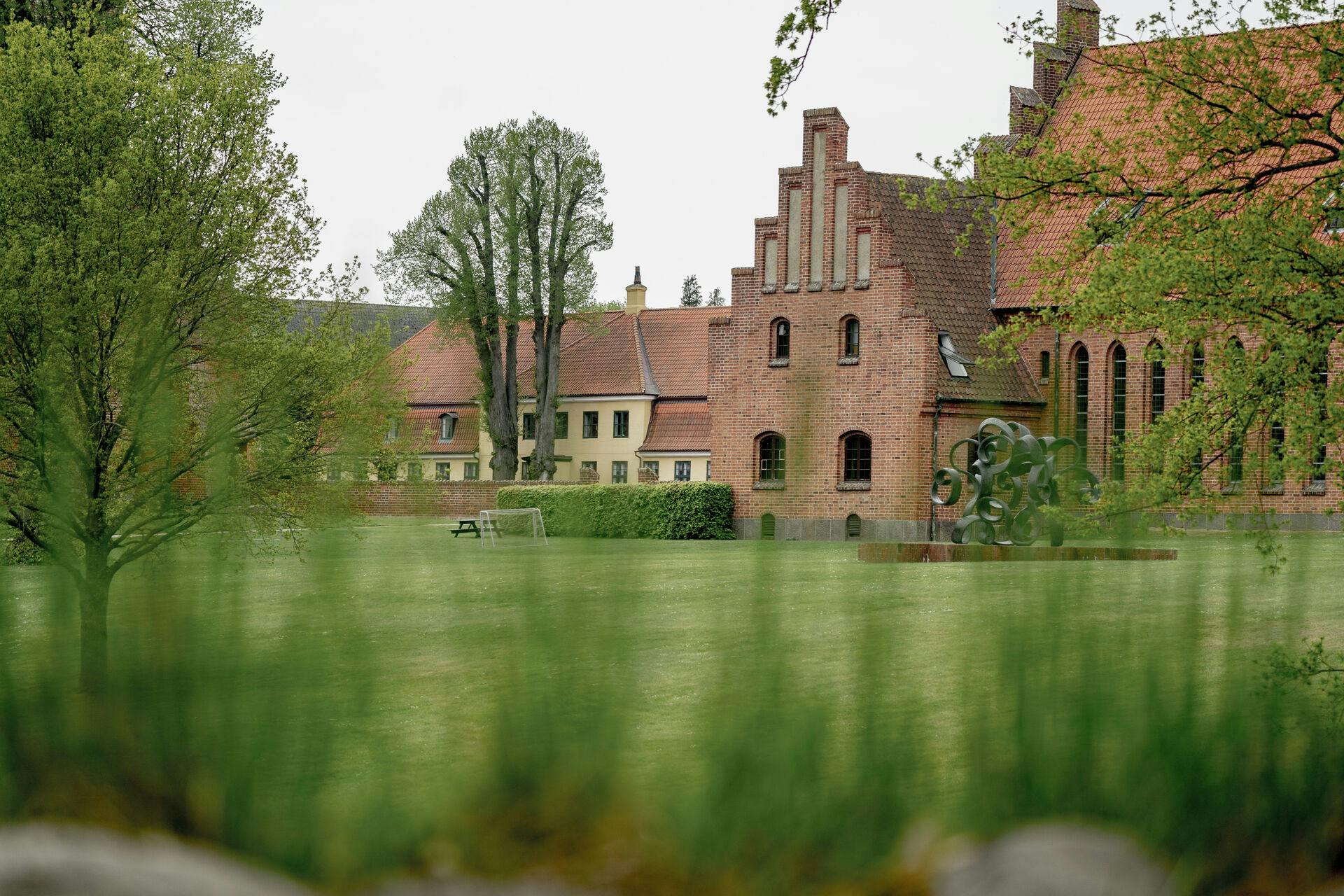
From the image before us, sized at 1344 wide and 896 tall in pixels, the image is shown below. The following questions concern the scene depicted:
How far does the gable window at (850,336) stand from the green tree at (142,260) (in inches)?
959

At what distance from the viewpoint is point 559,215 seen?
54.0 meters

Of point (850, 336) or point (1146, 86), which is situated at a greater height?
point (850, 336)

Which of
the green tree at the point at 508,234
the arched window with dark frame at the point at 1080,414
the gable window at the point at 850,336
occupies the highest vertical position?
the green tree at the point at 508,234

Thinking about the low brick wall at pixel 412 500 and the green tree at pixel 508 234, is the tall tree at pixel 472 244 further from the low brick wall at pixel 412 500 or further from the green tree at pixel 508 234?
the low brick wall at pixel 412 500

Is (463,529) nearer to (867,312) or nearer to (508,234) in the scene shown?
(867,312)

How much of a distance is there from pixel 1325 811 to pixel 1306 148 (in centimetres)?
512

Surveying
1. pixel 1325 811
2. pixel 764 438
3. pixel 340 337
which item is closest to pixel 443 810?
pixel 1325 811

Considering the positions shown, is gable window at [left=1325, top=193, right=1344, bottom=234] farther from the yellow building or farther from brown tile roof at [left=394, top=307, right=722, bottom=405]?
brown tile roof at [left=394, top=307, right=722, bottom=405]

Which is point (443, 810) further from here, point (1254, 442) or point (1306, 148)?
point (1306, 148)

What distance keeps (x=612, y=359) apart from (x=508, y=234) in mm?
11755

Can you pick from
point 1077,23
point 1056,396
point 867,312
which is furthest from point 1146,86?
point 867,312

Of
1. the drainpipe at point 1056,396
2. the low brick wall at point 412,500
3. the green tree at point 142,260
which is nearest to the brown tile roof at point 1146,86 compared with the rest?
the green tree at point 142,260

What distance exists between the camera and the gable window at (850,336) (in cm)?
3547

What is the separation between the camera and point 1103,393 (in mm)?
3471
